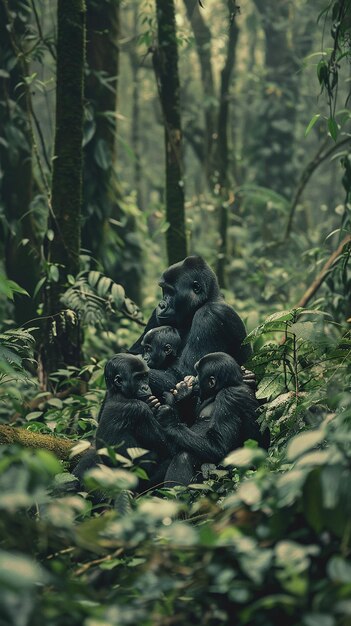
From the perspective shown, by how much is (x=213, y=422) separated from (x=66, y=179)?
2.93 m

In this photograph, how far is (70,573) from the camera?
8.93ft

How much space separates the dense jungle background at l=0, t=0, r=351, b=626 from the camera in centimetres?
231

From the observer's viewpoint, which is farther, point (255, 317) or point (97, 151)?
point (255, 317)

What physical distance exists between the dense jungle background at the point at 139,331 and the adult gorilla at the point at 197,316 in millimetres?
308

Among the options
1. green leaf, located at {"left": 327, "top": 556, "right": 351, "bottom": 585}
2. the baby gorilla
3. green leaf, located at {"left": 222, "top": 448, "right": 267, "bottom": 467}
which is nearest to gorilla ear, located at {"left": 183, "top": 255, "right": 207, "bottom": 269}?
the baby gorilla

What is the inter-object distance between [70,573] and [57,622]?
56 centimetres

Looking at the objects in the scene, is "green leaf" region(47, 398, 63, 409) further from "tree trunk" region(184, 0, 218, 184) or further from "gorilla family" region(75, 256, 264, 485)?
"tree trunk" region(184, 0, 218, 184)

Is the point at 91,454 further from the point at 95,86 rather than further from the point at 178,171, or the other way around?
the point at 95,86

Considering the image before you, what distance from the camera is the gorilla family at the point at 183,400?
4730 mm

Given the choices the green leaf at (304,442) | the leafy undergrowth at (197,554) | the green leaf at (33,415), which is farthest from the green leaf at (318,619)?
the green leaf at (33,415)

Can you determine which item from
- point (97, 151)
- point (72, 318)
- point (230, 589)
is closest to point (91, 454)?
point (72, 318)

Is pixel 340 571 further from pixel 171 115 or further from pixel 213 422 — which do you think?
pixel 171 115

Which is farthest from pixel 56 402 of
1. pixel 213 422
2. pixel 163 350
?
pixel 213 422

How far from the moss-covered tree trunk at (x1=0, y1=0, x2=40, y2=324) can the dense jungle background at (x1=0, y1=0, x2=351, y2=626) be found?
0.02 metres
